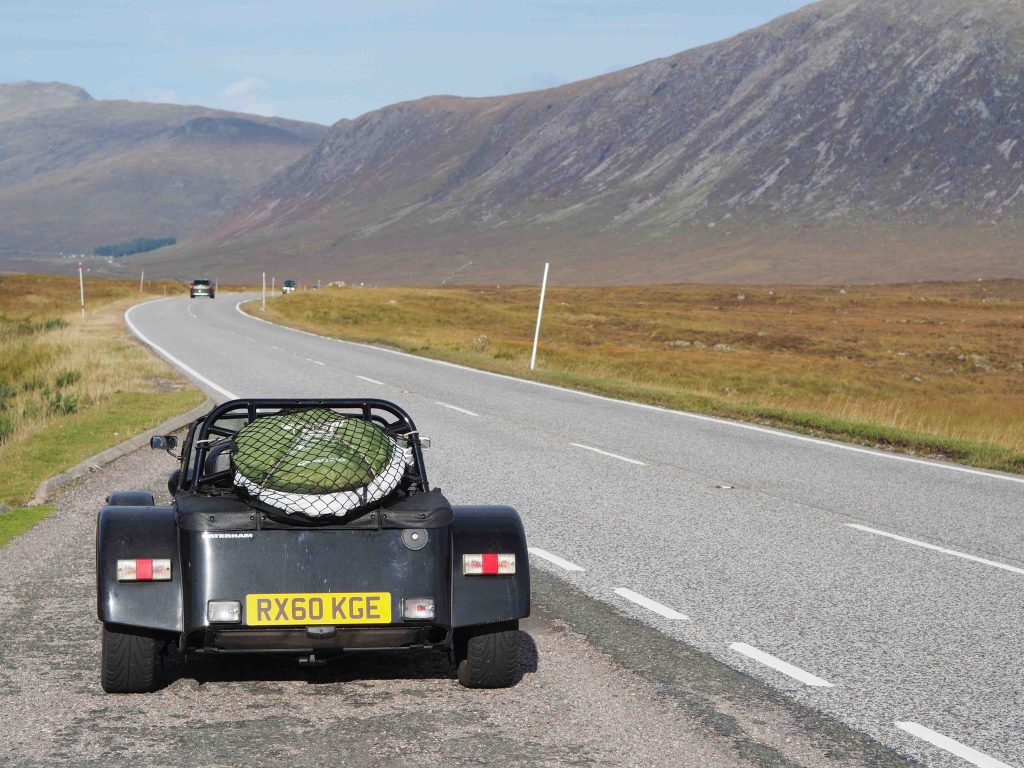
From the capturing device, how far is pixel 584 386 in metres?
24.7

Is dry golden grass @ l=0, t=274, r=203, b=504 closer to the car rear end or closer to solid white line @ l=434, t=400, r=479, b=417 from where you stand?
solid white line @ l=434, t=400, r=479, b=417

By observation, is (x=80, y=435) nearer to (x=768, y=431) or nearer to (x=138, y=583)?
(x=768, y=431)

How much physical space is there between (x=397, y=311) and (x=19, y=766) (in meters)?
62.9

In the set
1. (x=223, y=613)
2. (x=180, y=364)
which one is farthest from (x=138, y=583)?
(x=180, y=364)

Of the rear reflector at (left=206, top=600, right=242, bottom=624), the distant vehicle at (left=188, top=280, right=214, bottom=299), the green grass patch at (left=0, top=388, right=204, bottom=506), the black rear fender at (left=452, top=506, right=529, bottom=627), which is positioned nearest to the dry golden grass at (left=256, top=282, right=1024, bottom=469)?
the green grass patch at (left=0, top=388, right=204, bottom=506)

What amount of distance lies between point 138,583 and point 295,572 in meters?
0.69

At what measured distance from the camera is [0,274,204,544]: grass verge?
1276 centimetres

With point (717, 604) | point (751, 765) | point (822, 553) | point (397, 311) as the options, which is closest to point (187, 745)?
point (751, 765)

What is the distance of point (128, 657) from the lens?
541cm

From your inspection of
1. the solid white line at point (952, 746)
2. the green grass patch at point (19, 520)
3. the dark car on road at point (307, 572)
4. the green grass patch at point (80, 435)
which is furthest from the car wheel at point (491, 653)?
the green grass patch at point (80, 435)

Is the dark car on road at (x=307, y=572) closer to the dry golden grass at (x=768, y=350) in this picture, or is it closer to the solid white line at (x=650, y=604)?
the solid white line at (x=650, y=604)

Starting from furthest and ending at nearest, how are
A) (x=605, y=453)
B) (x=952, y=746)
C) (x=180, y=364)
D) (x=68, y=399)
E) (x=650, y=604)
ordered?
(x=180, y=364), (x=68, y=399), (x=605, y=453), (x=650, y=604), (x=952, y=746)

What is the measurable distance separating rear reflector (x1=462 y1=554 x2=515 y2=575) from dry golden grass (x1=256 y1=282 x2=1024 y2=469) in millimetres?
11164

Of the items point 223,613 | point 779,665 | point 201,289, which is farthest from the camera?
point 201,289
